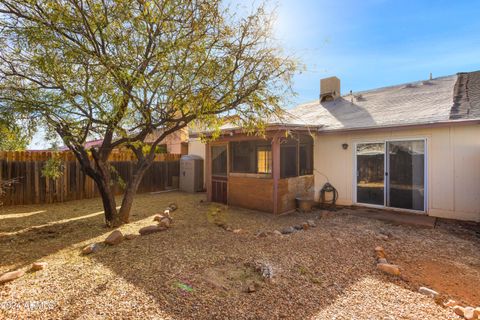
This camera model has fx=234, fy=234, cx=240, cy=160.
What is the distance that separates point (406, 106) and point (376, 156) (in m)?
1.88

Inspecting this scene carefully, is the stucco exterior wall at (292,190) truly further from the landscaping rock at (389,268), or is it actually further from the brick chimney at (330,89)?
the brick chimney at (330,89)

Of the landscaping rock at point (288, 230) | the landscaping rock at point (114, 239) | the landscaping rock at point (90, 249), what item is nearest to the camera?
the landscaping rock at point (90, 249)

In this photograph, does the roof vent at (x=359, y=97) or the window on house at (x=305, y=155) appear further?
the roof vent at (x=359, y=97)

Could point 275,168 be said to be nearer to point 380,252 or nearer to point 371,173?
point 371,173

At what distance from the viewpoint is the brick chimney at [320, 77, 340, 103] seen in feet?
35.2

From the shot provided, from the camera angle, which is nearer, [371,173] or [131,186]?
[131,186]

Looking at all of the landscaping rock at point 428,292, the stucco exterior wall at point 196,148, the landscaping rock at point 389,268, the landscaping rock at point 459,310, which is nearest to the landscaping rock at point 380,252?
the landscaping rock at point 389,268

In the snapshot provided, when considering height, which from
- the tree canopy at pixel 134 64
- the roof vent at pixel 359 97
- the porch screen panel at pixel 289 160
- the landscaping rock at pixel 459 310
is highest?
the roof vent at pixel 359 97

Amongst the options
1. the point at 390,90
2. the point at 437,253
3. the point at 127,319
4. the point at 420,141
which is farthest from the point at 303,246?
the point at 390,90

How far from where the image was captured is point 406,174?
6.26 meters

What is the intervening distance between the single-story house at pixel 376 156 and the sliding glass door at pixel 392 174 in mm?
22

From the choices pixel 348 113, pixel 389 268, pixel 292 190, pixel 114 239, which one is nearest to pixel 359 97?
pixel 348 113

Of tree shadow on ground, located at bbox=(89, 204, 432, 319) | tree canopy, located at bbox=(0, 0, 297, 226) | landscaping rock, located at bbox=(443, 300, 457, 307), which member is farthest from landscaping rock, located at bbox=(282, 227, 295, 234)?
landscaping rock, located at bbox=(443, 300, 457, 307)

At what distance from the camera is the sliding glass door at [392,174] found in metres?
6.11
